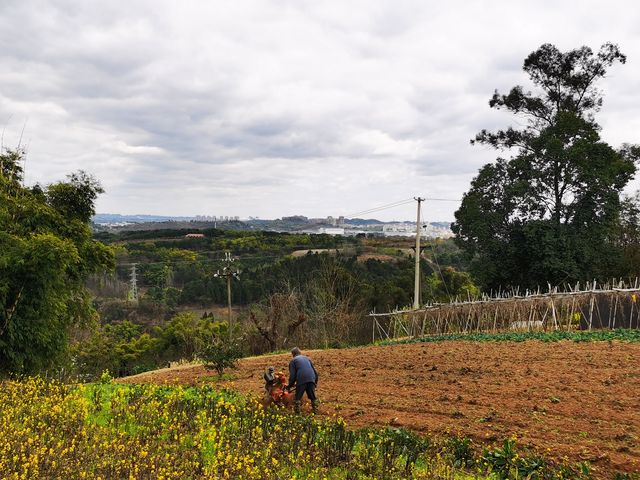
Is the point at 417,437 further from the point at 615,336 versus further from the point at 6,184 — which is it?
the point at 6,184

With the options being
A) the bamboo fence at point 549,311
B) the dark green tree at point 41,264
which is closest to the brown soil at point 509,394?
the dark green tree at point 41,264

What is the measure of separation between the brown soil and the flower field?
2.53 feet

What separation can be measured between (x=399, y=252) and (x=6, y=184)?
60142 millimetres

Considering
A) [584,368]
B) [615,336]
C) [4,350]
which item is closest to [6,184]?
[4,350]

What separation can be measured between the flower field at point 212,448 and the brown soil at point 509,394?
77 centimetres

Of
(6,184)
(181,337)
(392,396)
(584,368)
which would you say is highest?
(6,184)

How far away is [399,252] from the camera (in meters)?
71.2

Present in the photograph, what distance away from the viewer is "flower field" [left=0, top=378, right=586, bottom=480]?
254 inches

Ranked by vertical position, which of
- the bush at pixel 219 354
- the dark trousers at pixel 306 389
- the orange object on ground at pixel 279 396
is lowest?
the bush at pixel 219 354

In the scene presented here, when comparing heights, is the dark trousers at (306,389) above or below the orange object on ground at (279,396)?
above

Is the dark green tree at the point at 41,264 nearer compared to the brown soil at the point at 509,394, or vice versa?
the brown soil at the point at 509,394

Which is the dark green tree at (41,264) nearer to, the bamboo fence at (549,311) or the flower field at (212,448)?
the flower field at (212,448)

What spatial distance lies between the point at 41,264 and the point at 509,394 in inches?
424

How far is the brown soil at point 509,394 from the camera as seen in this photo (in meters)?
7.53
